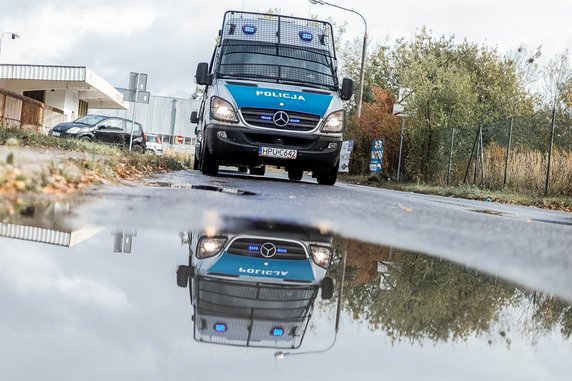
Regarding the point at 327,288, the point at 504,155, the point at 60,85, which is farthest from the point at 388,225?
the point at 60,85

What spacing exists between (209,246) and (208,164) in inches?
409

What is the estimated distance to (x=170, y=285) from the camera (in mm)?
3115

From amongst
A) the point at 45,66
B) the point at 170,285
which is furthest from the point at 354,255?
the point at 45,66

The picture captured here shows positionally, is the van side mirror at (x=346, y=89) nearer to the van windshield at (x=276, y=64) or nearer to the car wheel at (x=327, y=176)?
the van windshield at (x=276, y=64)

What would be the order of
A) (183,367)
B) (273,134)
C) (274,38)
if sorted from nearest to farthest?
(183,367), (273,134), (274,38)

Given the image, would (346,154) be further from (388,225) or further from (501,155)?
(388,225)

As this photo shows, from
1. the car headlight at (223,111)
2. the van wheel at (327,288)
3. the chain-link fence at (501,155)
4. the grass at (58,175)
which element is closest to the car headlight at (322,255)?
the van wheel at (327,288)

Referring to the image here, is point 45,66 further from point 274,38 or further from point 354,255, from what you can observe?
point 354,255

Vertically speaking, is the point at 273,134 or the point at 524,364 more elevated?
the point at 273,134

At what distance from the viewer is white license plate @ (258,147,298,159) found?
1311 cm

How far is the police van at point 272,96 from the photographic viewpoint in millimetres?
12984

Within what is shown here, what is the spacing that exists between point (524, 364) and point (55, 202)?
4.27 meters

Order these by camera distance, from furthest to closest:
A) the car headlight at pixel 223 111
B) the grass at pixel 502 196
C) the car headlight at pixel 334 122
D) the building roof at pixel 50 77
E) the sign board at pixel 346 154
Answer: the building roof at pixel 50 77 < the sign board at pixel 346 154 < the grass at pixel 502 196 < the car headlight at pixel 334 122 < the car headlight at pixel 223 111

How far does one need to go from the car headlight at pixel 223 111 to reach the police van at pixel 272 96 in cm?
2
